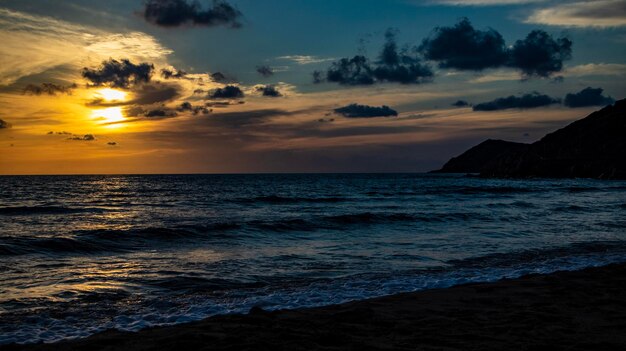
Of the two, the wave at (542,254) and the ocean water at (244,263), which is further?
the wave at (542,254)

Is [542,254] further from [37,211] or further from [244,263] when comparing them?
[37,211]

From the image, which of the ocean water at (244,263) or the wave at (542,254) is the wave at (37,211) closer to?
the ocean water at (244,263)

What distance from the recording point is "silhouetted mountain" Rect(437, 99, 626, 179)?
4713 inches

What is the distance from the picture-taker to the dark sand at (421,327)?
6.37m

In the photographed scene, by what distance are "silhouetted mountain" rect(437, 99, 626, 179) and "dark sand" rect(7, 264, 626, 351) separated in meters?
115

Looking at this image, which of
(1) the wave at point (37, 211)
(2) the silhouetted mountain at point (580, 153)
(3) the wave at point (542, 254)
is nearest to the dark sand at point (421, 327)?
(3) the wave at point (542, 254)

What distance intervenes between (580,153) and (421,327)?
148621 mm

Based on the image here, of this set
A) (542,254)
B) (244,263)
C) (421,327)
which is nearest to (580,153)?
(542,254)

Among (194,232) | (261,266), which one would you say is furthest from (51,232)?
(261,266)

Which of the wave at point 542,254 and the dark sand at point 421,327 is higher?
the dark sand at point 421,327

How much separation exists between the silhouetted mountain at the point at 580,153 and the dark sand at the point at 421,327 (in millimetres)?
114960

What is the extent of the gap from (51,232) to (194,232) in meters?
6.84

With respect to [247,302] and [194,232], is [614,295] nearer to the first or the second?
[247,302]

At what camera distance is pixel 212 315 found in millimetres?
8523
